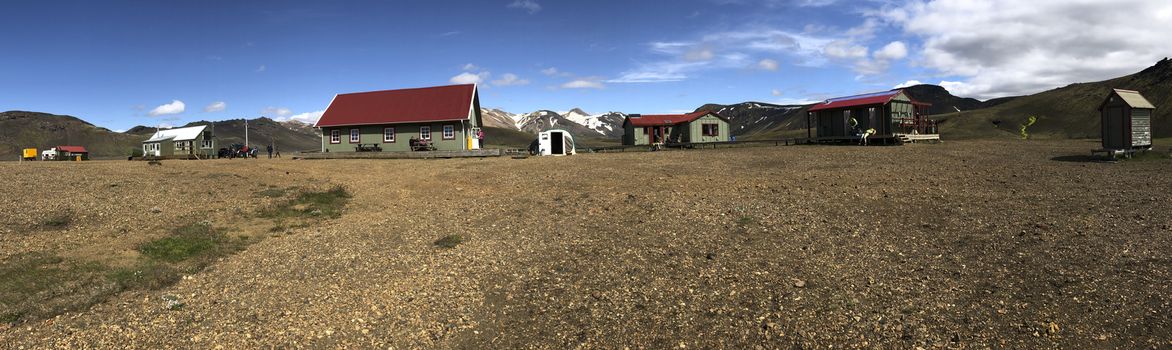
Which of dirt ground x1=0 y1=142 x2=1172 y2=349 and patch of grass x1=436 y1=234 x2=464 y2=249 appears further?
patch of grass x1=436 y1=234 x2=464 y2=249

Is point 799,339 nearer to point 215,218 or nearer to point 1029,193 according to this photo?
point 1029,193

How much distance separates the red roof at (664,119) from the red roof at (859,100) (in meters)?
14.1

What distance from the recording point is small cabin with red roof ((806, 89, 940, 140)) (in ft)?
128

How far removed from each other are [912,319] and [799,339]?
5.24ft

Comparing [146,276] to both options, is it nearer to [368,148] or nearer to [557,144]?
[557,144]

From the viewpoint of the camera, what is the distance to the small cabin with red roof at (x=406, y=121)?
146 feet

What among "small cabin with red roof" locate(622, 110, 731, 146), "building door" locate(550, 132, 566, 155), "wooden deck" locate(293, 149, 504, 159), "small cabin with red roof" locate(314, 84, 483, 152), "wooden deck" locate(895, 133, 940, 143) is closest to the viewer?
"wooden deck" locate(895, 133, 940, 143)

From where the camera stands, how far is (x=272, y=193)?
18.2 metres

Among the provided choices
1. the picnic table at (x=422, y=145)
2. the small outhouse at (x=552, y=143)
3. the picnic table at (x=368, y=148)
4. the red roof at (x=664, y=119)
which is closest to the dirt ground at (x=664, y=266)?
the small outhouse at (x=552, y=143)

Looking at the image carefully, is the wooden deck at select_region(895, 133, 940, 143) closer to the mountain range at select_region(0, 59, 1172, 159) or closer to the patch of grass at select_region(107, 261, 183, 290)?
the mountain range at select_region(0, 59, 1172, 159)

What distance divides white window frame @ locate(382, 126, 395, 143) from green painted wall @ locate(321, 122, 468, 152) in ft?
0.53

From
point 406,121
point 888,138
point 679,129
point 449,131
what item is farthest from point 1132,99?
point 406,121

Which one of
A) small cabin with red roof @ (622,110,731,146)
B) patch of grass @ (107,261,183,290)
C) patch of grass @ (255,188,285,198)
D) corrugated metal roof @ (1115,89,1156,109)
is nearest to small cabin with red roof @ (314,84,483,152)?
small cabin with red roof @ (622,110,731,146)

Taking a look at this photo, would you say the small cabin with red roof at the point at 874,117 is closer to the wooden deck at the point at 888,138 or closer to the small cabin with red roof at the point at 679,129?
the wooden deck at the point at 888,138
